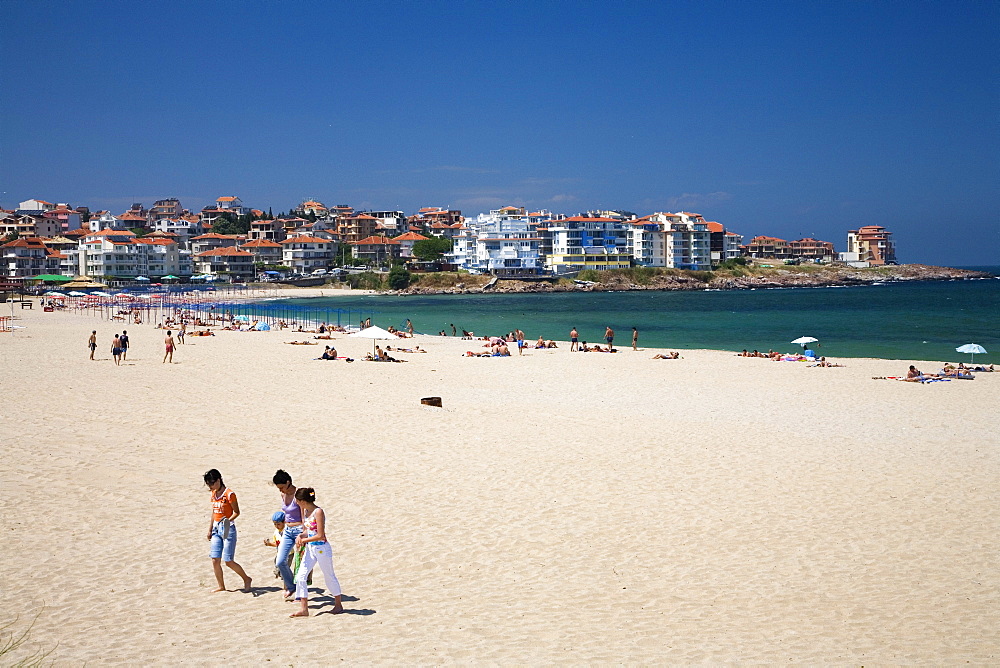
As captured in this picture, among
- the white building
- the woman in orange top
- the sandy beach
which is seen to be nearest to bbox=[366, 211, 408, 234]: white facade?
the white building

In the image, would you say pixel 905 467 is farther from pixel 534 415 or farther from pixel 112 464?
pixel 112 464

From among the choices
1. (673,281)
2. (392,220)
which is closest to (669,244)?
(673,281)

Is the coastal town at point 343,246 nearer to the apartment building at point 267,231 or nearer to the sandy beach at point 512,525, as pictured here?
the apartment building at point 267,231

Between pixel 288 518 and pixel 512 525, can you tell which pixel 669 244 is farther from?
pixel 288 518

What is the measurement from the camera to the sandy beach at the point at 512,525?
6004 mm

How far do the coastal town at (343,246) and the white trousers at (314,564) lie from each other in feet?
293

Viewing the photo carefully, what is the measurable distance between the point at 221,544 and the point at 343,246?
12244 cm

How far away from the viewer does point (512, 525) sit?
870 centimetres

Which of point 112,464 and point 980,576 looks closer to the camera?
point 980,576

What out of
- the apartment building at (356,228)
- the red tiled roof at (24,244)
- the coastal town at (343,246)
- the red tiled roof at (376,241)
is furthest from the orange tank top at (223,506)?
the apartment building at (356,228)

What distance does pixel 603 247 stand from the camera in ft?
386

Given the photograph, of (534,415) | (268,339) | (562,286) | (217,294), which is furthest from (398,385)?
(562,286)

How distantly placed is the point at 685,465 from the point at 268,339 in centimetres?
2513

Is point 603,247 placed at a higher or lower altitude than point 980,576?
higher
